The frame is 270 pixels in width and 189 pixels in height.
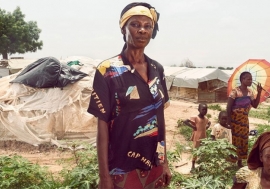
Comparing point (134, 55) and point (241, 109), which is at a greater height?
point (134, 55)

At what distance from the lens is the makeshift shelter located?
1459cm

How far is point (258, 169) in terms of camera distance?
2023 millimetres

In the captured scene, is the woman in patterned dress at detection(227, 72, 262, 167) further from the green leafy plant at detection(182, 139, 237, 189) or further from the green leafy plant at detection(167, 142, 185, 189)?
the green leafy plant at detection(167, 142, 185, 189)

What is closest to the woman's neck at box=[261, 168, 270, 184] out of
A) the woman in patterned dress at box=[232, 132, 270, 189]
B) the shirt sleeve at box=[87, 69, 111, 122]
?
the woman in patterned dress at box=[232, 132, 270, 189]

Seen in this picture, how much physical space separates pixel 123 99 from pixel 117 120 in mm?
121

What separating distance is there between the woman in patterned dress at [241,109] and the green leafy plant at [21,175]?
2.45 metres

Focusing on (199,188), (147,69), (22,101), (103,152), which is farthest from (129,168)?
(22,101)

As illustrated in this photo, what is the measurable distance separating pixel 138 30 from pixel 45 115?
5598 millimetres

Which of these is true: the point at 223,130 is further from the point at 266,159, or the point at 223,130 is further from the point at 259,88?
the point at 266,159

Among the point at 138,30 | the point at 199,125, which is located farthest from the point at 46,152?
the point at 138,30

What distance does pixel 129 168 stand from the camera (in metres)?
1.61

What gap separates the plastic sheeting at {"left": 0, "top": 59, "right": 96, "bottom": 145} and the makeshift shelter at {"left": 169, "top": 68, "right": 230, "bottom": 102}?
8514mm

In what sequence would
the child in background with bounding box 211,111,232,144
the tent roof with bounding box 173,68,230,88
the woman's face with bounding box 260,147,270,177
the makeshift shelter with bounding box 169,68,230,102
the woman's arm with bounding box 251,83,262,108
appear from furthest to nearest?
the makeshift shelter with bounding box 169,68,230,102 → the tent roof with bounding box 173,68,230,88 → the child in background with bounding box 211,111,232,144 → the woman's arm with bounding box 251,83,262,108 → the woman's face with bounding box 260,147,270,177

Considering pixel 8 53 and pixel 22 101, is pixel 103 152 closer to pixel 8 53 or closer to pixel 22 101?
pixel 22 101
